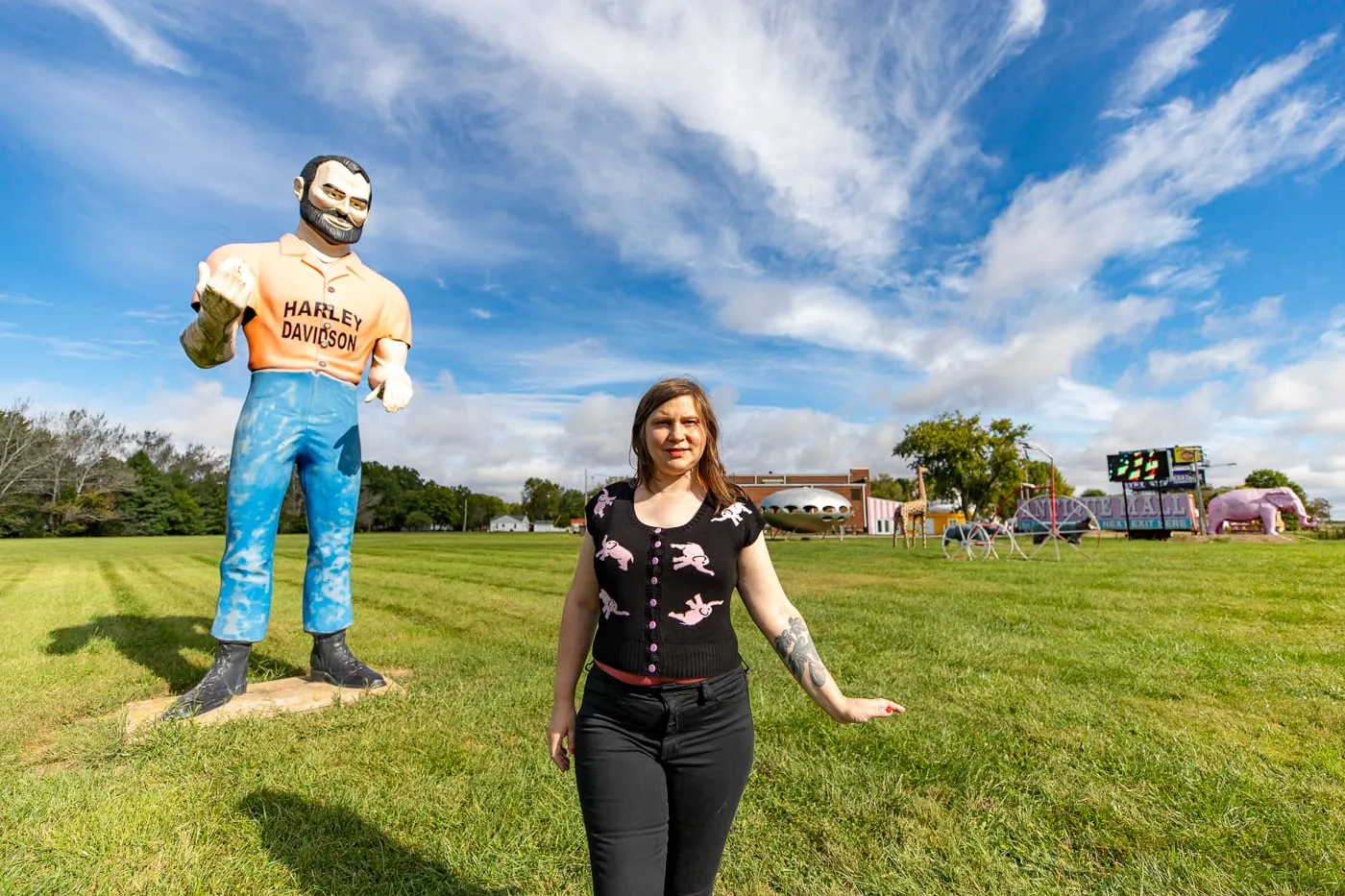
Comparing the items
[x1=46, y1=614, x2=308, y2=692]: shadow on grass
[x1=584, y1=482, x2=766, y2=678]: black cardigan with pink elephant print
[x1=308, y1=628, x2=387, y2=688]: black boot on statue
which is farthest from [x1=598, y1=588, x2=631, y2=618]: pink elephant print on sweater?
[x1=46, y1=614, x2=308, y2=692]: shadow on grass

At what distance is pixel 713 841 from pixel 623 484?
102cm

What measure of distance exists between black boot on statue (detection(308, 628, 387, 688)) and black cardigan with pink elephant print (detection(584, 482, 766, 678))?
3.49 m

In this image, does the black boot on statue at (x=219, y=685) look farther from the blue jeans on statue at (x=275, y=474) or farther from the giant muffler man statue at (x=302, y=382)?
the blue jeans on statue at (x=275, y=474)

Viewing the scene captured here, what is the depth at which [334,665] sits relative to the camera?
4.80 m

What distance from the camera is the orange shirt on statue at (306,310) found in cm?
429

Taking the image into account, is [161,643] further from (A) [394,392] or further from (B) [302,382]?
(A) [394,392]

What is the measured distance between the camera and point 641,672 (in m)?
1.93

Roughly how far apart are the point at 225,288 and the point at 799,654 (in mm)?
3675

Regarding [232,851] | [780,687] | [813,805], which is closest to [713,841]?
[813,805]

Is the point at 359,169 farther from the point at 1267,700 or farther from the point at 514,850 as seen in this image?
the point at 1267,700

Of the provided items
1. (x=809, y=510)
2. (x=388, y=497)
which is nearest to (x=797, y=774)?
(x=809, y=510)

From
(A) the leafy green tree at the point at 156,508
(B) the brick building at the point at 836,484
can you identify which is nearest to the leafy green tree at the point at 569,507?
(B) the brick building at the point at 836,484

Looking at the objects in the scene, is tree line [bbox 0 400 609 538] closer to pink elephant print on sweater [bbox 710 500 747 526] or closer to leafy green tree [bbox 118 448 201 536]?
leafy green tree [bbox 118 448 201 536]

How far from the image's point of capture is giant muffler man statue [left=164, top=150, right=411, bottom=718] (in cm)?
425
